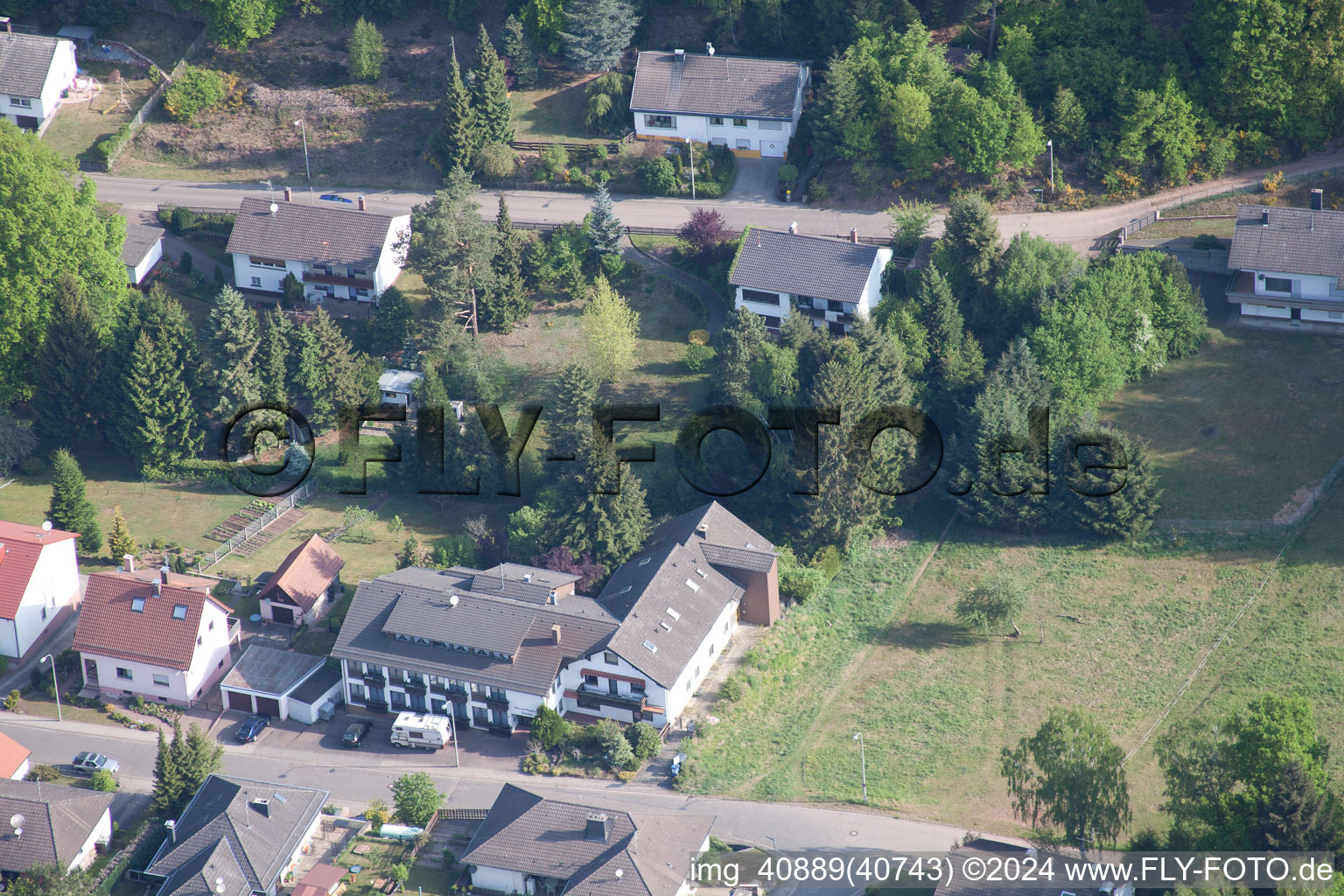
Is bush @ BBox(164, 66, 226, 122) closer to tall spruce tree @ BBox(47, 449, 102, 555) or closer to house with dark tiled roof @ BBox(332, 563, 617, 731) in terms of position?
tall spruce tree @ BBox(47, 449, 102, 555)

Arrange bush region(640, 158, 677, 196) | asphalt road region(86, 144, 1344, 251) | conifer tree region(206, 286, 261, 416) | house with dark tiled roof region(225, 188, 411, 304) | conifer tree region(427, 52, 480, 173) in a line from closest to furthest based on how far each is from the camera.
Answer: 1. conifer tree region(206, 286, 261, 416)
2. house with dark tiled roof region(225, 188, 411, 304)
3. asphalt road region(86, 144, 1344, 251)
4. conifer tree region(427, 52, 480, 173)
5. bush region(640, 158, 677, 196)

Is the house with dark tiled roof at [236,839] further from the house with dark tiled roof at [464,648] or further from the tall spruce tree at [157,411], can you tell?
the tall spruce tree at [157,411]

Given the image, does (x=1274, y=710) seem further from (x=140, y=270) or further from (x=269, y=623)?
(x=140, y=270)

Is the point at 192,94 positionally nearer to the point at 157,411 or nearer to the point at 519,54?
the point at 519,54

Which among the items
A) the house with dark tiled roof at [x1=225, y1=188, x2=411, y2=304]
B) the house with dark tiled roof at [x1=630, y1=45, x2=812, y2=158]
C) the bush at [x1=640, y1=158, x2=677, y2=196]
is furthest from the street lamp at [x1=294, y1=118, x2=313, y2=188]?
the bush at [x1=640, y1=158, x2=677, y2=196]

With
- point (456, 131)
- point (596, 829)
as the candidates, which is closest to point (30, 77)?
point (456, 131)

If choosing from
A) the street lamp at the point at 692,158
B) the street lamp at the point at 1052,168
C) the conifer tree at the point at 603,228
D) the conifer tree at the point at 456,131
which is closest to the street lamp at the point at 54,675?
the conifer tree at the point at 603,228
